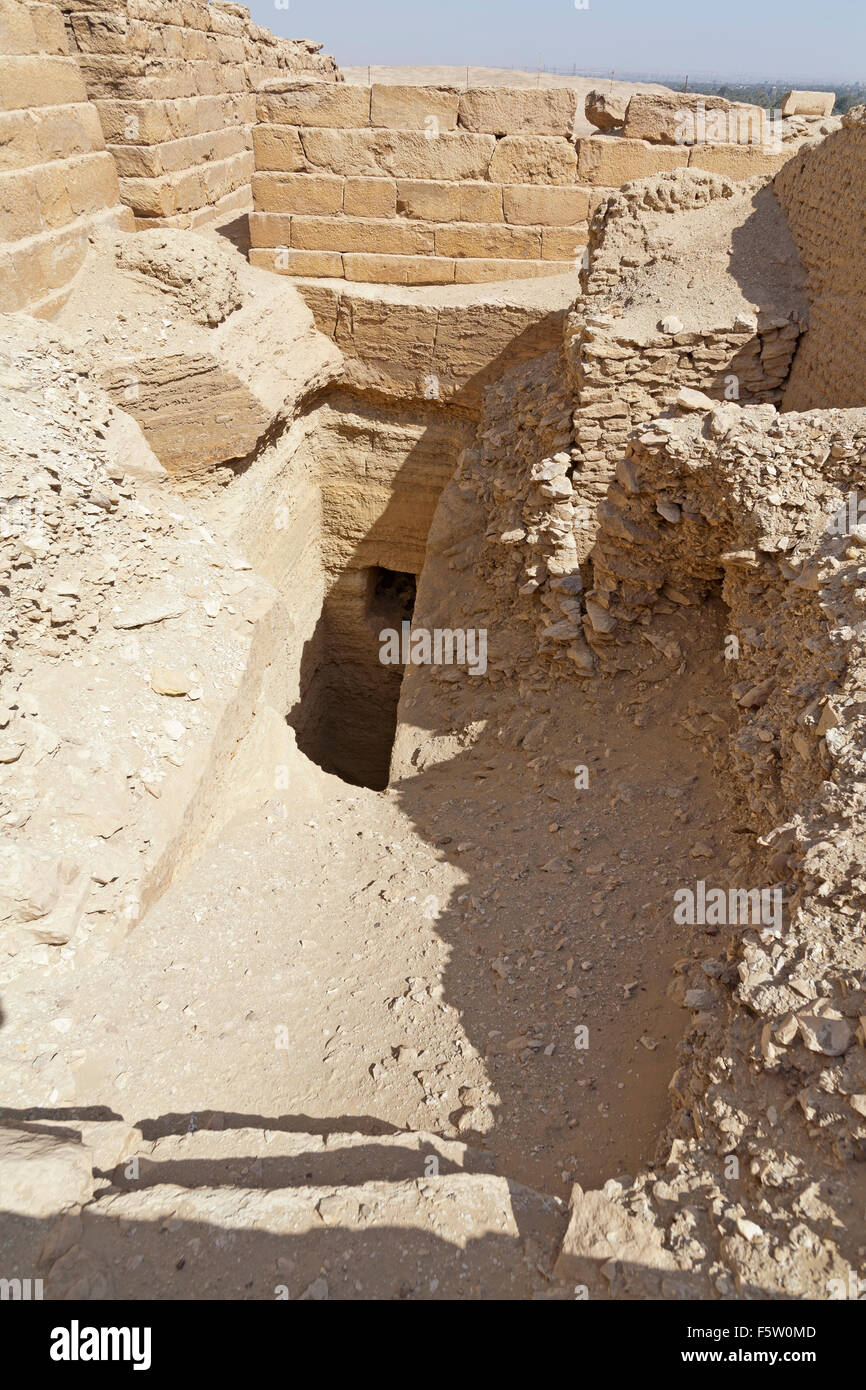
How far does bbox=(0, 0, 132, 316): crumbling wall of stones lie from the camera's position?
19.1ft

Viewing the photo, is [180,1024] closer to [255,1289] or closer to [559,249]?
[255,1289]

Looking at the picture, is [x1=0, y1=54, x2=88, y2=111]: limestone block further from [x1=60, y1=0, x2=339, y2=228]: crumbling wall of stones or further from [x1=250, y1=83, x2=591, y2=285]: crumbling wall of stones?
[x1=250, y1=83, x2=591, y2=285]: crumbling wall of stones

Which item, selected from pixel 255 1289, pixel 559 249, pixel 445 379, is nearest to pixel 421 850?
pixel 255 1289

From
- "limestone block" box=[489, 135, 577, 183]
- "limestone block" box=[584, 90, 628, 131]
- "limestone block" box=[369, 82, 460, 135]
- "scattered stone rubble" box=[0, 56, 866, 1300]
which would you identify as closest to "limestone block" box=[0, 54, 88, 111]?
"scattered stone rubble" box=[0, 56, 866, 1300]

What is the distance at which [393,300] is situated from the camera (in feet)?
25.3

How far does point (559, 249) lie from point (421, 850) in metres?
5.93

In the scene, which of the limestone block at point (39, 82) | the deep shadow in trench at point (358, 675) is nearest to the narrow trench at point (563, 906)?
the deep shadow in trench at point (358, 675)

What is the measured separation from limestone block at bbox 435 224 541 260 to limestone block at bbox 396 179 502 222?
0.32ft

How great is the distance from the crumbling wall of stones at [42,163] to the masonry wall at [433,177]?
63.7 inches

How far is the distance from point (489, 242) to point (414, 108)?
1251 mm

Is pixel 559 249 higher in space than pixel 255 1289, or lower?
higher

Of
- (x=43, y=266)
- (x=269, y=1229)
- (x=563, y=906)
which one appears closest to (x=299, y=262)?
(x=43, y=266)

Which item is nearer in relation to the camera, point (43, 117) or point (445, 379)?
point (43, 117)

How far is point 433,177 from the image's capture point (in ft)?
25.1
